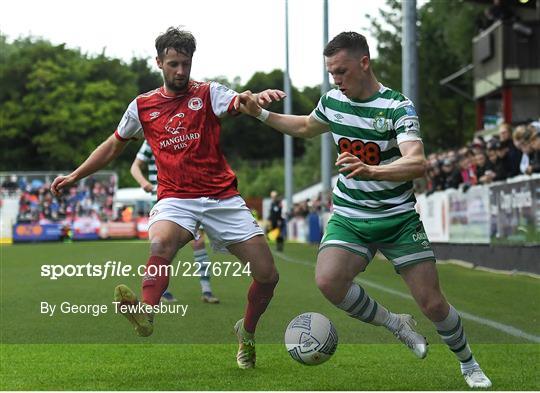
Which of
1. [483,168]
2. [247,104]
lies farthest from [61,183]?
[483,168]

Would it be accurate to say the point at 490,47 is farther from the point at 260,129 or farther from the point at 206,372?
the point at 206,372

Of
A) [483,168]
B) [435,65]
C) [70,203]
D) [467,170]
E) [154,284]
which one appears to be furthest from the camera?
[435,65]

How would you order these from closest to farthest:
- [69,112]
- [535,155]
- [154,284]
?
[154,284] → [535,155] → [69,112]

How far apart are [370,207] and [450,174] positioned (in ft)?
56.6

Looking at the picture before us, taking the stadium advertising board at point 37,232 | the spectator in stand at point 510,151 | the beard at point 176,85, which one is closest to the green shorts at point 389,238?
the beard at point 176,85

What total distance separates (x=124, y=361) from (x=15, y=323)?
10.9 ft

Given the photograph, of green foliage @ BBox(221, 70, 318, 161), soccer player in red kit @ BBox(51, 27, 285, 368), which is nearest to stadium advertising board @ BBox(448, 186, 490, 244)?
soccer player in red kit @ BBox(51, 27, 285, 368)

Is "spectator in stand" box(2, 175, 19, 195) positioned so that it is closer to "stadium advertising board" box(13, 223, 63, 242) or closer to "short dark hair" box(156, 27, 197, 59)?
"stadium advertising board" box(13, 223, 63, 242)

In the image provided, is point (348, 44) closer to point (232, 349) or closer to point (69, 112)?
point (232, 349)

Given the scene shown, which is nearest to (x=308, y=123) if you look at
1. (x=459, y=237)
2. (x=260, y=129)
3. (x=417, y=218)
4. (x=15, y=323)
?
(x=417, y=218)

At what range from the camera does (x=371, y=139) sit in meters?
6.66

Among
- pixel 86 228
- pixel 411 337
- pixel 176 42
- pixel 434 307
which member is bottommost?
pixel 86 228

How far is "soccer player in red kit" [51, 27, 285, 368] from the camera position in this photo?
745 centimetres

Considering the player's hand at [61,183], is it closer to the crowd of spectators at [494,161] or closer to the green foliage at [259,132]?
the crowd of spectators at [494,161]
